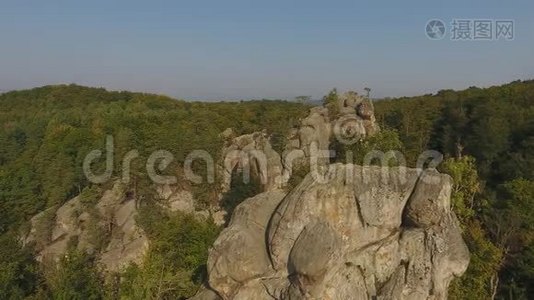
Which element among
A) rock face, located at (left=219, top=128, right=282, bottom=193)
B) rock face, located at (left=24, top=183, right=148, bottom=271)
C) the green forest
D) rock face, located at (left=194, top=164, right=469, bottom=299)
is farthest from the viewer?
rock face, located at (left=219, top=128, right=282, bottom=193)

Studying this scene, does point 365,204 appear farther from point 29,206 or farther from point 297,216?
point 29,206

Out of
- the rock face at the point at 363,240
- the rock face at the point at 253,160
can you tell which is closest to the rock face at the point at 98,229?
the rock face at the point at 253,160

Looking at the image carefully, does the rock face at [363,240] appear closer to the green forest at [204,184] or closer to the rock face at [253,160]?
the green forest at [204,184]

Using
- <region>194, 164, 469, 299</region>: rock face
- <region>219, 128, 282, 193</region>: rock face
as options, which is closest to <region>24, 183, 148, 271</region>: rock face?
<region>219, 128, 282, 193</region>: rock face

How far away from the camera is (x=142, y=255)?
101 feet

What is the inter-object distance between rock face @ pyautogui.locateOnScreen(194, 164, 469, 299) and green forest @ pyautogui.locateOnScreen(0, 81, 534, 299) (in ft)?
15.6

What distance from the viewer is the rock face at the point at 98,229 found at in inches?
1304

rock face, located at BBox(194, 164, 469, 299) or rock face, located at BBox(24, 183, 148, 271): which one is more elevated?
rock face, located at BBox(194, 164, 469, 299)

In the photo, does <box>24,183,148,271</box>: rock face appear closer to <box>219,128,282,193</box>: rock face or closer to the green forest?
the green forest

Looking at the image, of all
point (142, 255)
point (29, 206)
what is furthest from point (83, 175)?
point (142, 255)

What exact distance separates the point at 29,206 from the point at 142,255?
17.9m

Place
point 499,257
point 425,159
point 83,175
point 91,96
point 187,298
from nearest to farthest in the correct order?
1. point 187,298
2. point 499,257
3. point 425,159
4. point 83,175
5. point 91,96

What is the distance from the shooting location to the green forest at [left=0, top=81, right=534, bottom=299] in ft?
84.6

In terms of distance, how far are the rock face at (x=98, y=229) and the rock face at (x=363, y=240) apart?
47.5 ft
